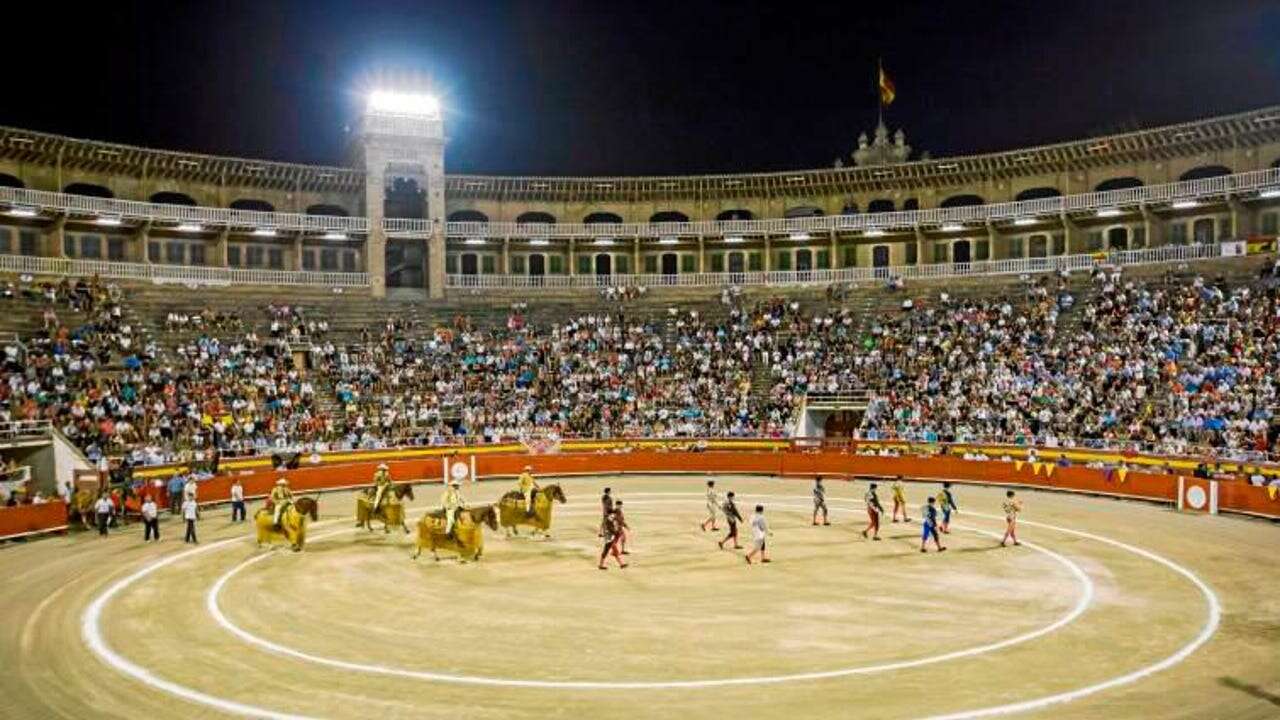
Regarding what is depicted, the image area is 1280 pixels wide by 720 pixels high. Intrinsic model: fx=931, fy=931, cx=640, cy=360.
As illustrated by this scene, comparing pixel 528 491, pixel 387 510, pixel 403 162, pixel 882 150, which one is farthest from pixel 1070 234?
pixel 387 510

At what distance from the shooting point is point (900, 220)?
56.8 metres

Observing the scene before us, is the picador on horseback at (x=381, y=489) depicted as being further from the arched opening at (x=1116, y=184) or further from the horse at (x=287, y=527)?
the arched opening at (x=1116, y=184)

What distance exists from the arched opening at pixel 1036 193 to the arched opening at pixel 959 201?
2426 mm

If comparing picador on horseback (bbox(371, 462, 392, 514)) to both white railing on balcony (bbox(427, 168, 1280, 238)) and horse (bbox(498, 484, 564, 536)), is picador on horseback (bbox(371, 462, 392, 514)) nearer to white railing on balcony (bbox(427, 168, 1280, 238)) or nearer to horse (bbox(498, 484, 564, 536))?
horse (bbox(498, 484, 564, 536))

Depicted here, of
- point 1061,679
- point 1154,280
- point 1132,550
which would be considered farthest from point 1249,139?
point 1061,679

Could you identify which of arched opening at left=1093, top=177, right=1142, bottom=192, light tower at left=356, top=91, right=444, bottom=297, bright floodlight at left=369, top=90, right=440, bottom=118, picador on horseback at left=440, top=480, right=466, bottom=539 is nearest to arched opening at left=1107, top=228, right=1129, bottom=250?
arched opening at left=1093, top=177, right=1142, bottom=192

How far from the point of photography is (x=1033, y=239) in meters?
55.7

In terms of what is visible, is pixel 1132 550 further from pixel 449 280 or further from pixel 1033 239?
pixel 449 280

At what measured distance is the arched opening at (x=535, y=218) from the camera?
199 feet

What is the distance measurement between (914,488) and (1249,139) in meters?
29.6

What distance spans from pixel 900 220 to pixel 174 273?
4145 cm

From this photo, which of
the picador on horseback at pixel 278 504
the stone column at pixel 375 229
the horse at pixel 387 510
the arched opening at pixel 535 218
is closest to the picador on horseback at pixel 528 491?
the horse at pixel 387 510

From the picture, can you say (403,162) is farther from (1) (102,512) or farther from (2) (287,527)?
(2) (287,527)

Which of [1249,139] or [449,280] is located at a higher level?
[1249,139]
